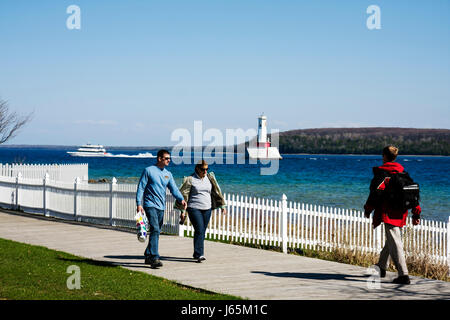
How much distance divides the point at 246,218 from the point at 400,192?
6374mm

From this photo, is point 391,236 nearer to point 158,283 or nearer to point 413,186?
point 413,186

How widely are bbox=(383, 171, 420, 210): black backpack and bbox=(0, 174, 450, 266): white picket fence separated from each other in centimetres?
391

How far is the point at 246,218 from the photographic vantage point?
14.8m

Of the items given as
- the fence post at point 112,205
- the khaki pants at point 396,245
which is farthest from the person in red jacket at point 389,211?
the fence post at point 112,205

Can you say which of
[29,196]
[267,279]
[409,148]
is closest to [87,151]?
[409,148]

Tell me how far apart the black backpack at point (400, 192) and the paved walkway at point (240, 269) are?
1.21 meters

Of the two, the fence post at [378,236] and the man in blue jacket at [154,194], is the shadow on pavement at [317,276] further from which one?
the fence post at [378,236]

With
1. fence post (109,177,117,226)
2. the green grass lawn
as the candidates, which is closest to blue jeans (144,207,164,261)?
the green grass lawn

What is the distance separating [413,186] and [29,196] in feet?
47.0

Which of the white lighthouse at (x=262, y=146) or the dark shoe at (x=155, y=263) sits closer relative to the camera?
the dark shoe at (x=155, y=263)

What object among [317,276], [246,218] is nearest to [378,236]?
[246,218]

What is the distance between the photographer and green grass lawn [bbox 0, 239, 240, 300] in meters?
7.79

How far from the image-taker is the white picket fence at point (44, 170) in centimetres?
2378

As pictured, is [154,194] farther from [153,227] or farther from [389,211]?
[389,211]
